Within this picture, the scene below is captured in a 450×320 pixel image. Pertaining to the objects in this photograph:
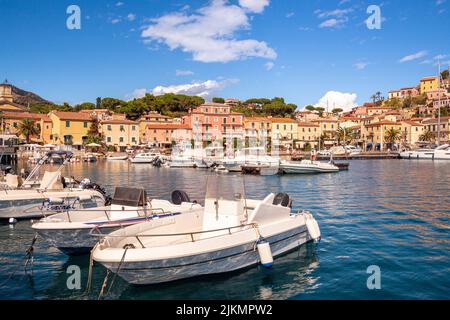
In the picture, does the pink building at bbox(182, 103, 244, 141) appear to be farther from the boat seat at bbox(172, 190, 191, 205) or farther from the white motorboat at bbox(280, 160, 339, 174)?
the boat seat at bbox(172, 190, 191, 205)

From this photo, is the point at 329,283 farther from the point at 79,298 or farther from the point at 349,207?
the point at 349,207

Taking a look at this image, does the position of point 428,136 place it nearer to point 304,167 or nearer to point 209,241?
point 304,167

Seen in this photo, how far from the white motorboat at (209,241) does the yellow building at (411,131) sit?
362 feet

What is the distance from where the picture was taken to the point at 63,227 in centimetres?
1188

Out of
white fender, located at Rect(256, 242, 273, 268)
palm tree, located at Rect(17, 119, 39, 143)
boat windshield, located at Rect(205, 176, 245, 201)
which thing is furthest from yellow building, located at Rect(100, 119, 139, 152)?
white fender, located at Rect(256, 242, 273, 268)

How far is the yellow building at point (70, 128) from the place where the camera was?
88.0m

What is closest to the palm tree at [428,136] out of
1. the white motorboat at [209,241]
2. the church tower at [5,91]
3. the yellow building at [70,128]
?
the yellow building at [70,128]

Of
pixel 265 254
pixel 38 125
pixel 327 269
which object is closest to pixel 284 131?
pixel 38 125

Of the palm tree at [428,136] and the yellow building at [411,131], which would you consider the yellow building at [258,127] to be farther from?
the palm tree at [428,136]

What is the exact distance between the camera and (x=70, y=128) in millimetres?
89688

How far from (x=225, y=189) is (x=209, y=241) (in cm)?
204

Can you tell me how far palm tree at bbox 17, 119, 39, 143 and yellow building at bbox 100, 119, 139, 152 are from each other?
1546 centimetres

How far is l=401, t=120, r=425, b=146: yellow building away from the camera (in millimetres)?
110688
